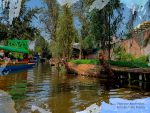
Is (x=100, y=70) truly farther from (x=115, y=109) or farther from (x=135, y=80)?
(x=115, y=109)

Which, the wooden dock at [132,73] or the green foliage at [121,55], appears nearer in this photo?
the wooden dock at [132,73]

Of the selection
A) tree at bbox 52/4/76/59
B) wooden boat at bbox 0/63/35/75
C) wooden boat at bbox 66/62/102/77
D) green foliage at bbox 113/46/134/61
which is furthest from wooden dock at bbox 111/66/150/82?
tree at bbox 52/4/76/59

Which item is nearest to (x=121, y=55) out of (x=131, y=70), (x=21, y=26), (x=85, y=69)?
(x=85, y=69)

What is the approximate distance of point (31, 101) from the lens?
628 inches

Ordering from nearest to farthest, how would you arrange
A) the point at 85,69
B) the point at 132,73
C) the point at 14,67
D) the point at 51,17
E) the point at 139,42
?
the point at 14,67
the point at 132,73
the point at 139,42
the point at 85,69
the point at 51,17

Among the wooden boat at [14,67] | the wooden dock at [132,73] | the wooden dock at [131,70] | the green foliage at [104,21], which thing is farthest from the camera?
the green foliage at [104,21]

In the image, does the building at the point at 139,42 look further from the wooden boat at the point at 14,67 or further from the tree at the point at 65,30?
the wooden boat at the point at 14,67

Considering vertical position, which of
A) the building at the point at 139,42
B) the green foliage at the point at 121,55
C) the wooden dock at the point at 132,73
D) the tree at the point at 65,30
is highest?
the tree at the point at 65,30

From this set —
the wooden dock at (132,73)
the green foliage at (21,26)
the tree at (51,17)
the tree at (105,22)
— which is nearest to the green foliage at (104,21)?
the tree at (105,22)

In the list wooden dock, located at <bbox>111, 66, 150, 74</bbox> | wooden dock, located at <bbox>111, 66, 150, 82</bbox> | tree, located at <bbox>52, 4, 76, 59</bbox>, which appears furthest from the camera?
tree, located at <bbox>52, 4, 76, 59</bbox>

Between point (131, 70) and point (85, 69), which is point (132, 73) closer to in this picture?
point (131, 70)

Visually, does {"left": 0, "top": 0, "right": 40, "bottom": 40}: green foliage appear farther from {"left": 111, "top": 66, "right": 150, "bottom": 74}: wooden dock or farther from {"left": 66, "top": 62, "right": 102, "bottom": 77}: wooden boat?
{"left": 66, "top": 62, "right": 102, "bottom": 77}: wooden boat

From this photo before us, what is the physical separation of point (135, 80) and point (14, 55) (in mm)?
9568

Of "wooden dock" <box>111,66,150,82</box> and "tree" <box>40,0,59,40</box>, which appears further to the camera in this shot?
"tree" <box>40,0,59,40</box>
